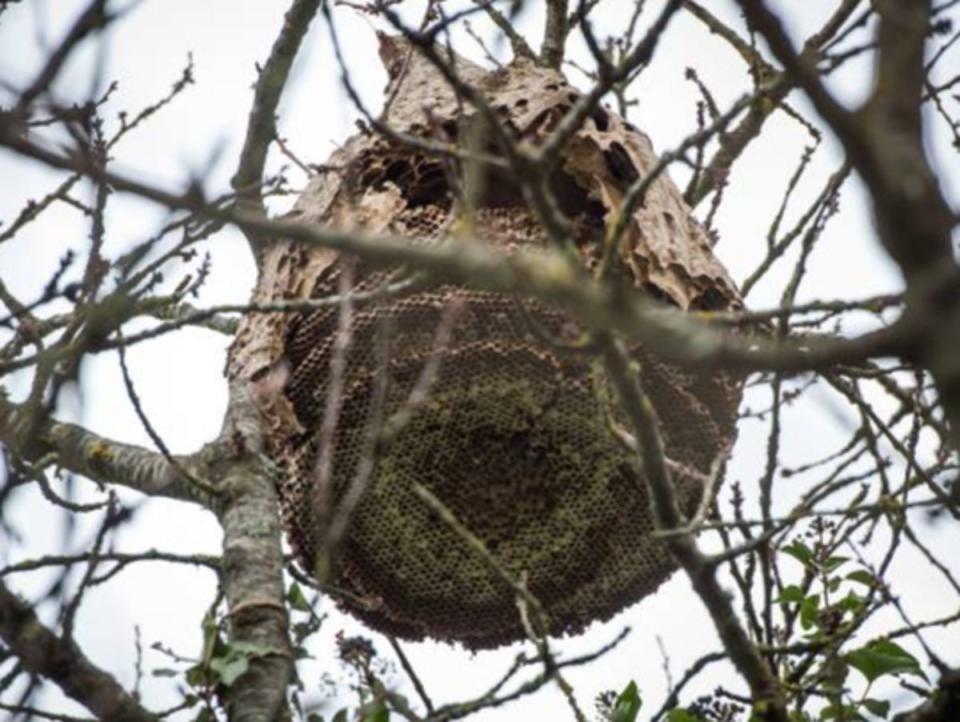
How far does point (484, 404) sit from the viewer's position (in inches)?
97.0

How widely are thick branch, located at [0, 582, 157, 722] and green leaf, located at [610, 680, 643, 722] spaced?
1.06 metres

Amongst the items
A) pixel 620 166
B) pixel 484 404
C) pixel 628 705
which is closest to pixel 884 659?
pixel 628 705

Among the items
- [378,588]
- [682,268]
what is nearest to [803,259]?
[682,268]

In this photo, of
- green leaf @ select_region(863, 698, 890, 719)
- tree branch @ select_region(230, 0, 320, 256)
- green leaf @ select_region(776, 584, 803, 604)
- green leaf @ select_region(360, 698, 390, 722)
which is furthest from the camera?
tree branch @ select_region(230, 0, 320, 256)

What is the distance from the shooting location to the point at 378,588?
2.71 metres

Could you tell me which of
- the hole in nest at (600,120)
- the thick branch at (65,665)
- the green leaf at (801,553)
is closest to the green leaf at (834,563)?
the green leaf at (801,553)

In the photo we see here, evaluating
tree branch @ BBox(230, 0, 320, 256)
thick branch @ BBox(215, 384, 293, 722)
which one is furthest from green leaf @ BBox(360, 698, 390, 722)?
tree branch @ BBox(230, 0, 320, 256)

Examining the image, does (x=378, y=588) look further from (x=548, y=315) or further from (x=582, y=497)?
(x=548, y=315)

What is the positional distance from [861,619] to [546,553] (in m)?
0.58

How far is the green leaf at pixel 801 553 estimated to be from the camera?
2.90 m

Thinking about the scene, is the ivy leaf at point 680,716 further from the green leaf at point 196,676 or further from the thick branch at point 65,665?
the thick branch at point 65,665

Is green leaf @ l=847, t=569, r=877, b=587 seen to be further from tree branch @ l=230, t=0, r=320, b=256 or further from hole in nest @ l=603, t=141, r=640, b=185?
tree branch @ l=230, t=0, r=320, b=256

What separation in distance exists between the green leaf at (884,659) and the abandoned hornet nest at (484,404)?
1.25 ft

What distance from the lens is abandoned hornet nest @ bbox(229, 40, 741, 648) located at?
7.98ft
